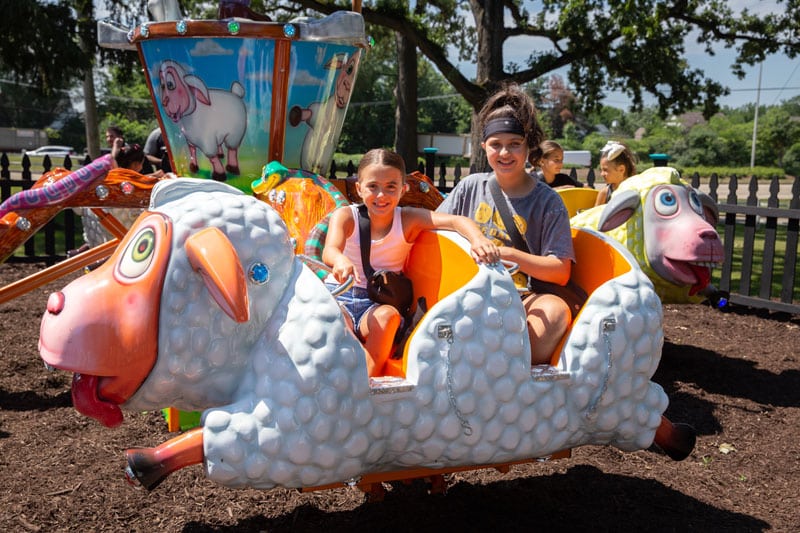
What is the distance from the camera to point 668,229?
4164 millimetres

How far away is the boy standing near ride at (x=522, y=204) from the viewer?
2646mm

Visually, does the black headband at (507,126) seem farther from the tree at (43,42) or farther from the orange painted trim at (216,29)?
the tree at (43,42)

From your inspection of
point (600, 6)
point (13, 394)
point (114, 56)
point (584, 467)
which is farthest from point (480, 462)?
point (114, 56)

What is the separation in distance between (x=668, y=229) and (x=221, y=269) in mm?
2973

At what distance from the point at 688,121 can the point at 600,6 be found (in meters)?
97.7

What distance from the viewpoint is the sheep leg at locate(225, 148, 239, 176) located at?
3402 mm

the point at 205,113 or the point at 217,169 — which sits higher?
the point at 205,113

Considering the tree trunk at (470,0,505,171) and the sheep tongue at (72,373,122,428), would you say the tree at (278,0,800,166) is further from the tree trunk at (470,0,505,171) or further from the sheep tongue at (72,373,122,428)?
the sheep tongue at (72,373,122,428)

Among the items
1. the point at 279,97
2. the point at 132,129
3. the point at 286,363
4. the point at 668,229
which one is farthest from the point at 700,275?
the point at 132,129

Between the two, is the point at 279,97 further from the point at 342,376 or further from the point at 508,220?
the point at 342,376

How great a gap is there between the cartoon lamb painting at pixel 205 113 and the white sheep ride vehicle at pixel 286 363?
111cm

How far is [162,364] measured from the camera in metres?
2.05

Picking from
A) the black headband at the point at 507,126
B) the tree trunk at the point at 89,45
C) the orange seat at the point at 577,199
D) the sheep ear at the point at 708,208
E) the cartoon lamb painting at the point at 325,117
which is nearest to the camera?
the black headband at the point at 507,126

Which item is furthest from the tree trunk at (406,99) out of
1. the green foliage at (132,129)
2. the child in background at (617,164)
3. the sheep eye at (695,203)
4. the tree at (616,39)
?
the green foliage at (132,129)
